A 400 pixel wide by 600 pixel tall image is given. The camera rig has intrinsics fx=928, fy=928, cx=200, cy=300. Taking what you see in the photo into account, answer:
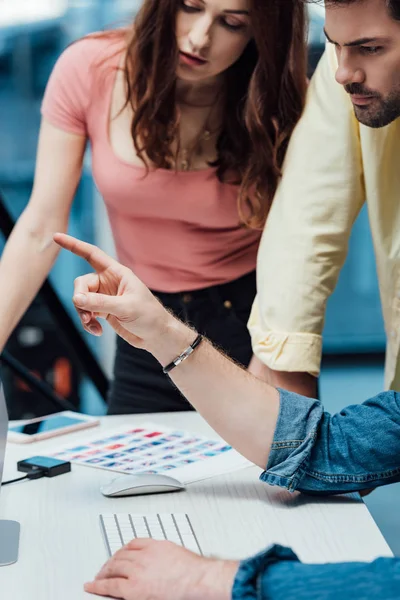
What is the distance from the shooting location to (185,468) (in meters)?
1.53

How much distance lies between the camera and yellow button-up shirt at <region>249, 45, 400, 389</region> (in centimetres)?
165

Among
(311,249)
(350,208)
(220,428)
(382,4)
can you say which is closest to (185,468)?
(220,428)

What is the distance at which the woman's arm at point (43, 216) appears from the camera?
1.89 meters

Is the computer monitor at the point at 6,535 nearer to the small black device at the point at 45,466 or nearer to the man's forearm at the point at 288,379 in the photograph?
the small black device at the point at 45,466

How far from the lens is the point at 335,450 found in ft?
4.66

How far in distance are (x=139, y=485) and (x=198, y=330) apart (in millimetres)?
654

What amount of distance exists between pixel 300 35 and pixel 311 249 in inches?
19.1

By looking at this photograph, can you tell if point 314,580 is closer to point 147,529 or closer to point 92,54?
point 147,529

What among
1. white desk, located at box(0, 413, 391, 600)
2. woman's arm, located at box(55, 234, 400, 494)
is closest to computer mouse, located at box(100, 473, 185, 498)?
white desk, located at box(0, 413, 391, 600)

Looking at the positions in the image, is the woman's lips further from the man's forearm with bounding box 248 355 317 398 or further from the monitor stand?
the monitor stand

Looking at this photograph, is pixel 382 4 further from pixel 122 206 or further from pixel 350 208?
pixel 122 206

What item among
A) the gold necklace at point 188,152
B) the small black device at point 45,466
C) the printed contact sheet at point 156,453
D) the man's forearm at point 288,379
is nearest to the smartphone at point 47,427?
the printed contact sheet at point 156,453

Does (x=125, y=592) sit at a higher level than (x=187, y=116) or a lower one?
lower

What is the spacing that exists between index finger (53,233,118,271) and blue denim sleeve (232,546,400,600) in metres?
0.53
